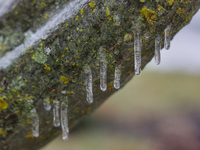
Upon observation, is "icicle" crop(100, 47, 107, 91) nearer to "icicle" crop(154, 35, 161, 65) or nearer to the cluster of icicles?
the cluster of icicles

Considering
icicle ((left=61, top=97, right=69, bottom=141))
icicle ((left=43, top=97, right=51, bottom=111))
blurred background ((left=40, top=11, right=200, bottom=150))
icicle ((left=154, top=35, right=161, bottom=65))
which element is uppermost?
icicle ((left=154, top=35, right=161, bottom=65))

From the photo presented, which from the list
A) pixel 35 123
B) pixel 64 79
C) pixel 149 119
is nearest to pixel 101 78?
pixel 64 79

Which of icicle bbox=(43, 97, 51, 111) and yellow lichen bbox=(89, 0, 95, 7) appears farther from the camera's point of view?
icicle bbox=(43, 97, 51, 111)

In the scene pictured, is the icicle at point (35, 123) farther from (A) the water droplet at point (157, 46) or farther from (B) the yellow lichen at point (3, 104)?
(A) the water droplet at point (157, 46)

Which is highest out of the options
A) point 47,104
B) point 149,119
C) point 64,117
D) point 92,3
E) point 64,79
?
point 92,3

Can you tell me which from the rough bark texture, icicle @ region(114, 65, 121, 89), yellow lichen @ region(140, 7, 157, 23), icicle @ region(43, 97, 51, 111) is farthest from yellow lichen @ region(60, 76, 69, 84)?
yellow lichen @ region(140, 7, 157, 23)

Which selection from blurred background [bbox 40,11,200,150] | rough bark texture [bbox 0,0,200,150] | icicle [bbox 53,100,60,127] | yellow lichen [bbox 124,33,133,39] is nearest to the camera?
rough bark texture [bbox 0,0,200,150]

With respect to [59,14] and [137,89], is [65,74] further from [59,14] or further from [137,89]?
[137,89]

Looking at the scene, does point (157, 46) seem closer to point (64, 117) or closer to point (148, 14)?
point (148, 14)
